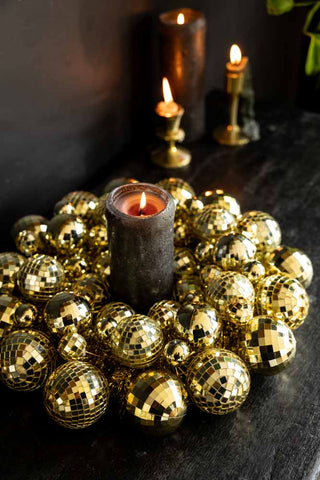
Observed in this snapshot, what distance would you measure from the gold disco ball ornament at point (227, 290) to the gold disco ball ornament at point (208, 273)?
25 mm

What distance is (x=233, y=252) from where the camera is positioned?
797 millimetres

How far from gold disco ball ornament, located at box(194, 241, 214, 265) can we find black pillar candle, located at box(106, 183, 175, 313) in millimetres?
74

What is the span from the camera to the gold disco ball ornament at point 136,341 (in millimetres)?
675

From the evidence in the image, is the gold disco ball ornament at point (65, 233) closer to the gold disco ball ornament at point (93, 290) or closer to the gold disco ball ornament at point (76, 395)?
the gold disco ball ornament at point (93, 290)

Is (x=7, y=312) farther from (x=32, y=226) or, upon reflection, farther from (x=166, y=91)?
(x=166, y=91)

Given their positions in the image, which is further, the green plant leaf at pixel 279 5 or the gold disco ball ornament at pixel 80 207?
the green plant leaf at pixel 279 5

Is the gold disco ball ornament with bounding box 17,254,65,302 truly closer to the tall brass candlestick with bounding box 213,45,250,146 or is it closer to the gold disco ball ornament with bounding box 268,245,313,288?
the gold disco ball ornament with bounding box 268,245,313,288

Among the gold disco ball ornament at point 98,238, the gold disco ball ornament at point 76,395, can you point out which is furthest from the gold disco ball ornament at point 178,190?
the gold disco ball ornament at point 76,395

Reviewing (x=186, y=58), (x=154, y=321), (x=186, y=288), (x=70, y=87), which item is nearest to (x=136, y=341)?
(x=154, y=321)

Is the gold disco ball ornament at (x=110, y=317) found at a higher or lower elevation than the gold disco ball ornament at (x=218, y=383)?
higher

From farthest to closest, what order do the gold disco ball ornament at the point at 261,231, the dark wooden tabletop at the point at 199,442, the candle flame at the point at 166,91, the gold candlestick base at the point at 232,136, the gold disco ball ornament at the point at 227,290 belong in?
1. the gold candlestick base at the point at 232,136
2. the candle flame at the point at 166,91
3. the gold disco ball ornament at the point at 261,231
4. the gold disco ball ornament at the point at 227,290
5. the dark wooden tabletop at the point at 199,442

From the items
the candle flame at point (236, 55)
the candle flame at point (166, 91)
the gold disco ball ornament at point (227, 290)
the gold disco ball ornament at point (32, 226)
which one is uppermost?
the candle flame at point (236, 55)

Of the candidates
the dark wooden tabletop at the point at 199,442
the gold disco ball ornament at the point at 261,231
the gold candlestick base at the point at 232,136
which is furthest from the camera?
the gold candlestick base at the point at 232,136

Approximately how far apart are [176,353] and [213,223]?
23 centimetres
